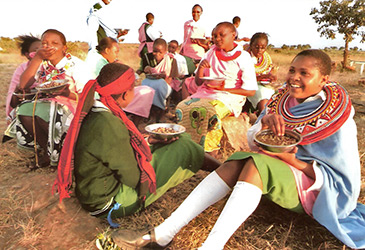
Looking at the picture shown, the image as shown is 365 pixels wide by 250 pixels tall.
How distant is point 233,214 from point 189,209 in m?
0.33

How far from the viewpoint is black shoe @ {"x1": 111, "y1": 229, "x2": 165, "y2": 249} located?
5.98ft

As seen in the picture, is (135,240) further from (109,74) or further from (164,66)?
(164,66)

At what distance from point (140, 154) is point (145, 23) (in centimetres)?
626

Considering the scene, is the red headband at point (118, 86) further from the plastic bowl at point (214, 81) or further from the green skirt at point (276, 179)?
the plastic bowl at point (214, 81)

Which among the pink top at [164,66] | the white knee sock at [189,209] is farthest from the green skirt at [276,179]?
the pink top at [164,66]

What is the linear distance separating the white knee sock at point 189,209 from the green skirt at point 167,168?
45 cm

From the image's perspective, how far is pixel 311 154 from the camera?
1.96m

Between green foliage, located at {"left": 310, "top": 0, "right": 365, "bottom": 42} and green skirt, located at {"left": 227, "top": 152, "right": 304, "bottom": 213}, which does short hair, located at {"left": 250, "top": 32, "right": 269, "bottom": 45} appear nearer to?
green skirt, located at {"left": 227, "top": 152, "right": 304, "bottom": 213}

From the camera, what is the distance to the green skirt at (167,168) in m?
2.20

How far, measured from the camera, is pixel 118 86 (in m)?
2.06

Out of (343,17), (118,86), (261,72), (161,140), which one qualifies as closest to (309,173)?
(161,140)

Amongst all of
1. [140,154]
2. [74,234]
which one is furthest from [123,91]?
[74,234]

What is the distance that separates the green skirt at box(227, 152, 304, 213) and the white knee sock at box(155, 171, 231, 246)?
26 centimetres

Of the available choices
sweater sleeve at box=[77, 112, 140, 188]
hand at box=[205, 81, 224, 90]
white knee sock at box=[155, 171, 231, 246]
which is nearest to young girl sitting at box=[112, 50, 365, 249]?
white knee sock at box=[155, 171, 231, 246]
